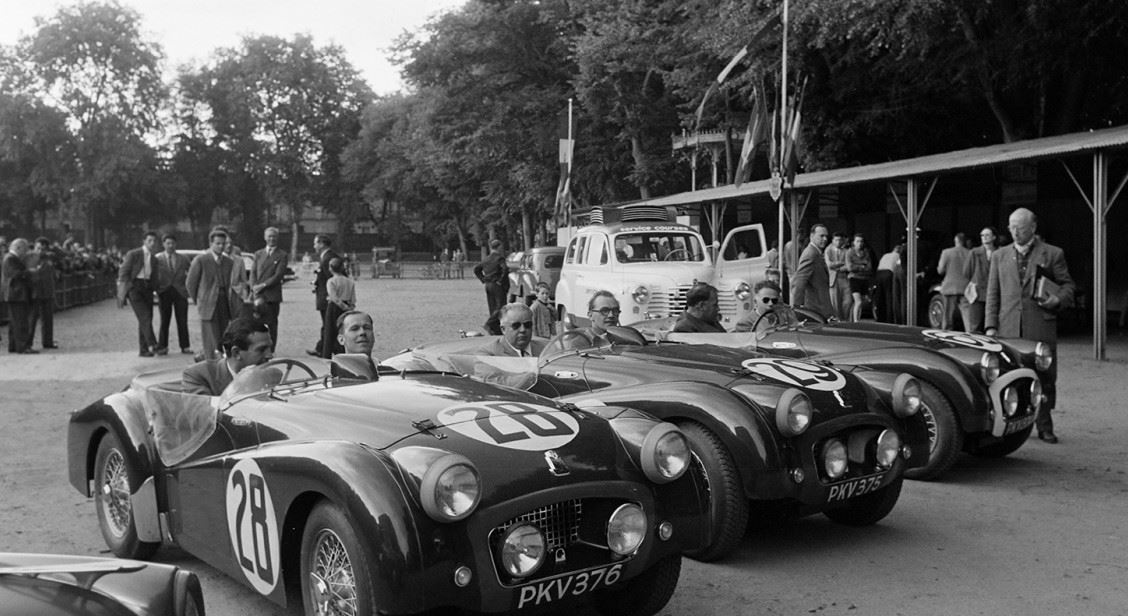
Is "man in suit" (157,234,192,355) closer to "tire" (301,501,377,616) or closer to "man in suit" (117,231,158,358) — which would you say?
"man in suit" (117,231,158,358)

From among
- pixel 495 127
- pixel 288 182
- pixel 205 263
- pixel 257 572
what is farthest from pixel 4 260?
pixel 288 182

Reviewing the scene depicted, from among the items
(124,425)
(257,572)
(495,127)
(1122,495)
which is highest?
(495,127)

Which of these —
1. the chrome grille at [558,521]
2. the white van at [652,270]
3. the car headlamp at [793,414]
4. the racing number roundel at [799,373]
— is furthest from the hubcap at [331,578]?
the white van at [652,270]

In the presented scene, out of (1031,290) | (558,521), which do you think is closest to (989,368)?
(1031,290)

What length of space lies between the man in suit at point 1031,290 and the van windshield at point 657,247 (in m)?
8.35

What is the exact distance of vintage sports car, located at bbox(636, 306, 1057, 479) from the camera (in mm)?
7402

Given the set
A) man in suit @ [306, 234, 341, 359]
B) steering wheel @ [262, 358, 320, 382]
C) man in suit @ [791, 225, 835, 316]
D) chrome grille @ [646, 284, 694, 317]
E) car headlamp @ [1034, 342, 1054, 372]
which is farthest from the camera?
chrome grille @ [646, 284, 694, 317]

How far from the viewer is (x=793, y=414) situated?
5.46 metres

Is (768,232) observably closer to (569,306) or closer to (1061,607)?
(569,306)

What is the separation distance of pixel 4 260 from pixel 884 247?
22.3 metres

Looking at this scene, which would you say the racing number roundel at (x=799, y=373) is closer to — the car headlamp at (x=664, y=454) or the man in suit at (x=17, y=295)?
the car headlamp at (x=664, y=454)

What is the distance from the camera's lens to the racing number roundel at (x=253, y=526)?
420 centimetres

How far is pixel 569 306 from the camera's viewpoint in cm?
1750

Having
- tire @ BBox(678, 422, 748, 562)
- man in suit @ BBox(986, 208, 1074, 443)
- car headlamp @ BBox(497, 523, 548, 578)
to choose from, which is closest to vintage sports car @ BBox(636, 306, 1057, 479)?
man in suit @ BBox(986, 208, 1074, 443)
